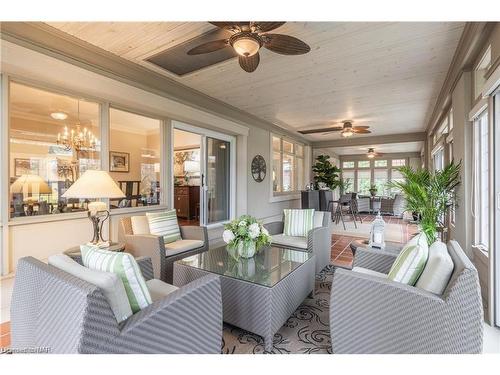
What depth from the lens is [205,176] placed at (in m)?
4.75

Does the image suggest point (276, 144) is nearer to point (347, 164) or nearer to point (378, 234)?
point (378, 234)

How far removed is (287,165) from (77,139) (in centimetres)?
537

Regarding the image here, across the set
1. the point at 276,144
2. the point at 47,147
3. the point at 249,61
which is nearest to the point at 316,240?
A: the point at 249,61

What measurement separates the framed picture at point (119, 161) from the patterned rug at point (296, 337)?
2785 mm

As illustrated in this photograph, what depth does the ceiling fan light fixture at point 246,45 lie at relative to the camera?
2036 millimetres

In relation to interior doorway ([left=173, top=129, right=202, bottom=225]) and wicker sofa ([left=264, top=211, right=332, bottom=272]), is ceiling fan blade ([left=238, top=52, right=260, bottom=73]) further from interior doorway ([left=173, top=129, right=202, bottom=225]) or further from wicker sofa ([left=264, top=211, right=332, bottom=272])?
interior doorway ([left=173, top=129, right=202, bottom=225])

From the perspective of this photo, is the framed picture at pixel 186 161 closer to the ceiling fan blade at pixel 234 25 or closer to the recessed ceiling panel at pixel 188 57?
the recessed ceiling panel at pixel 188 57

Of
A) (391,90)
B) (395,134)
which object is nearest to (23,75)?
(391,90)

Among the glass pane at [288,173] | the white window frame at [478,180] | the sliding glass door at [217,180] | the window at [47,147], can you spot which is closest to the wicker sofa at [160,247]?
the window at [47,147]

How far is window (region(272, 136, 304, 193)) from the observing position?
6.71 metres

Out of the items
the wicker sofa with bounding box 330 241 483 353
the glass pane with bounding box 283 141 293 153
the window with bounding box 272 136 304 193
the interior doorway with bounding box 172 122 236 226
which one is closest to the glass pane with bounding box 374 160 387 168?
the window with bounding box 272 136 304 193

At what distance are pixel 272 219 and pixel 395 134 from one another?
4439 millimetres

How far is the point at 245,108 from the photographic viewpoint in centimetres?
500
